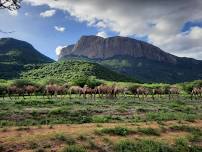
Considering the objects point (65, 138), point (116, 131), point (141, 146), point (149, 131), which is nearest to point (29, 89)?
point (149, 131)

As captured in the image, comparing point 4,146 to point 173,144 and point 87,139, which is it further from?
point 173,144

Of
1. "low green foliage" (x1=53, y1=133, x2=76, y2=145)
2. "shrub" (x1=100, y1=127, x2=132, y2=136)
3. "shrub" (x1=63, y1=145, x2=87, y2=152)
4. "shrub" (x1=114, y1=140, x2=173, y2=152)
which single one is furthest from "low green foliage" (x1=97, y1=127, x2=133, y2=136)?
"shrub" (x1=63, y1=145, x2=87, y2=152)

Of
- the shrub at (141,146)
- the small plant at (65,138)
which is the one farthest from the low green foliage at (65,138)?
the shrub at (141,146)

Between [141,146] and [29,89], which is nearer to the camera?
[141,146]

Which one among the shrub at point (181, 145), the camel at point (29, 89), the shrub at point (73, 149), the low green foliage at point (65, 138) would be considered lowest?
the shrub at point (181, 145)

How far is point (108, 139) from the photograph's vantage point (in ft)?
78.4

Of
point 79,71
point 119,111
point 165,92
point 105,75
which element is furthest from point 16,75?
point 119,111

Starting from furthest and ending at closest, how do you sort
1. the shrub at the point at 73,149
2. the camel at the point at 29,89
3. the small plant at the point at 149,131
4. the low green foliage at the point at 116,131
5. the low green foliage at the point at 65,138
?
the camel at the point at 29,89 < the small plant at the point at 149,131 < the low green foliage at the point at 116,131 < the low green foliage at the point at 65,138 < the shrub at the point at 73,149

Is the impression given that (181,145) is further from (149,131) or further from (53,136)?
(53,136)

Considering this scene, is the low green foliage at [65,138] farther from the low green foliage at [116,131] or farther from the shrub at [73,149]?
the low green foliage at [116,131]

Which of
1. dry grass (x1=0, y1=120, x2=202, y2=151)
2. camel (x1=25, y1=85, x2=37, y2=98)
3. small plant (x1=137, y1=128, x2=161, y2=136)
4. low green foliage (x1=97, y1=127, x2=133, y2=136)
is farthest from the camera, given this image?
camel (x1=25, y1=85, x2=37, y2=98)

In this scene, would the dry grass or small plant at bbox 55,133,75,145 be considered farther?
small plant at bbox 55,133,75,145

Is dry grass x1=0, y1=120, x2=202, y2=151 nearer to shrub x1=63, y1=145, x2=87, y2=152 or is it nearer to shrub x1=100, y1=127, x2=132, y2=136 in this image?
shrub x1=100, y1=127, x2=132, y2=136

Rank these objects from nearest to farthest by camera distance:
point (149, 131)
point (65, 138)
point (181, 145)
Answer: point (65, 138), point (181, 145), point (149, 131)
